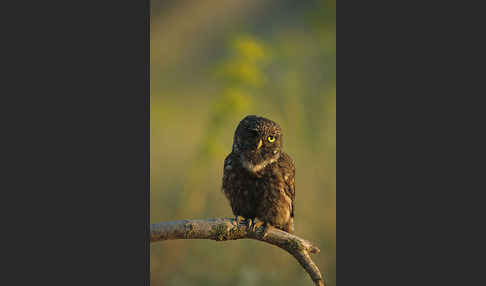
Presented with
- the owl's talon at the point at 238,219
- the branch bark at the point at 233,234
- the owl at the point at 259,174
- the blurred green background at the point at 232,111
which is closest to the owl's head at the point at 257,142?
the owl at the point at 259,174

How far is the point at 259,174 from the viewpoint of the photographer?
394 cm

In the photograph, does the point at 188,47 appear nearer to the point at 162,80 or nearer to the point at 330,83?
the point at 162,80

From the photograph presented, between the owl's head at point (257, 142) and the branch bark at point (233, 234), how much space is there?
0.48 m

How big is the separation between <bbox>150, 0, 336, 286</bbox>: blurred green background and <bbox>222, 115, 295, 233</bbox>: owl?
218 millimetres

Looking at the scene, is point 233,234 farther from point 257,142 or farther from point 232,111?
point 232,111

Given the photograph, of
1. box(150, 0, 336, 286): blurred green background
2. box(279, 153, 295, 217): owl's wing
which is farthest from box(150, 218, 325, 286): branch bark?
box(279, 153, 295, 217): owl's wing

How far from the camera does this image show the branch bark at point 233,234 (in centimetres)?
348

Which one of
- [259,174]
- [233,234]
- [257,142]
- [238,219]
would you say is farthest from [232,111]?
[233,234]

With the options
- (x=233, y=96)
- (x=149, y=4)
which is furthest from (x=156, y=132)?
(x=149, y=4)

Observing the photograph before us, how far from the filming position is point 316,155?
4.23 meters

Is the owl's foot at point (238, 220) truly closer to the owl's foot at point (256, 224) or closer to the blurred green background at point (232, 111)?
the owl's foot at point (256, 224)

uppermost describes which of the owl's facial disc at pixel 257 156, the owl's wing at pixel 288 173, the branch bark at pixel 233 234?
the owl's facial disc at pixel 257 156

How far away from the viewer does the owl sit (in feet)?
12.8

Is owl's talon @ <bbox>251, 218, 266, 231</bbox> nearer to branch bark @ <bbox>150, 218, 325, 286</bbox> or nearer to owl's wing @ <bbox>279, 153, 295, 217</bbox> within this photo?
branch bark @ <bbox>150, 218, 325, 286</bbox>
